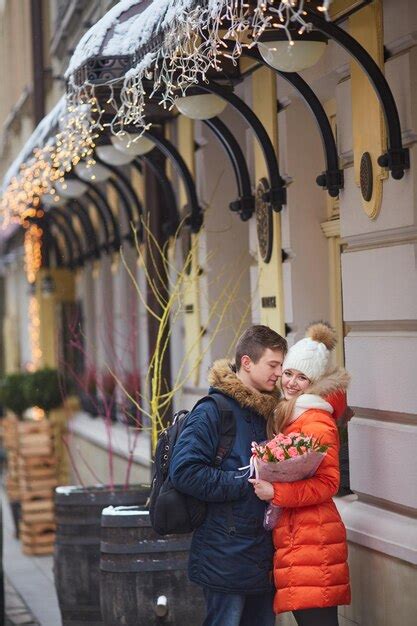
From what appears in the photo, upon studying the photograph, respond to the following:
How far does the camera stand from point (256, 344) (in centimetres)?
637

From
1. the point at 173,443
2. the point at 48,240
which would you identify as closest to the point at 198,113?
the point at 173,443

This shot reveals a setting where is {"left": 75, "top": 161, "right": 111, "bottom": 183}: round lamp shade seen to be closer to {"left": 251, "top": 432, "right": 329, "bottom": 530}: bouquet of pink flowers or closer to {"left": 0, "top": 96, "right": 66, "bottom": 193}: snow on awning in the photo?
{"left": 0, "top": 96, "right": 66, "bottom": 193}: snow on awning

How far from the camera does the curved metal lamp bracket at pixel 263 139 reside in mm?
8398

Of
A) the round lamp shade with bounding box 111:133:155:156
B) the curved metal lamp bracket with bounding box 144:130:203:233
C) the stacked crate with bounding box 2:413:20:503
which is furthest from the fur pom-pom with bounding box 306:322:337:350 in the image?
the stacked crate with bounding box 2:413:20:503

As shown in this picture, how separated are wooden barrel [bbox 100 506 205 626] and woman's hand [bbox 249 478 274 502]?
1666 millimetres

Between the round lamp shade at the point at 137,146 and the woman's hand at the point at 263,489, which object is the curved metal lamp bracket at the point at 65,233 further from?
the woman's hand at the point at 263,489

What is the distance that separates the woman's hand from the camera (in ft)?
20.1

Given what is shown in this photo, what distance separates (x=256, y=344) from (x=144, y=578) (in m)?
1.89

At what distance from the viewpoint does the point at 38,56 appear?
19.7 meters

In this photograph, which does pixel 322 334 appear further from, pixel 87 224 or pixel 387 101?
pixel 87 224

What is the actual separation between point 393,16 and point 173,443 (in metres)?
2.22

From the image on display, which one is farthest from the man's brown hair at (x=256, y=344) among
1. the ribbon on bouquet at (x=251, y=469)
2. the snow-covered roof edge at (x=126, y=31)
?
the snow-covered roof edge at (x=126, y=31)

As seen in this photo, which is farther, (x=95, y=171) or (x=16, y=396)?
(x=16, y=396)

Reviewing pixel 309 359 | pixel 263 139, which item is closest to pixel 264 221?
pixel 263 139
